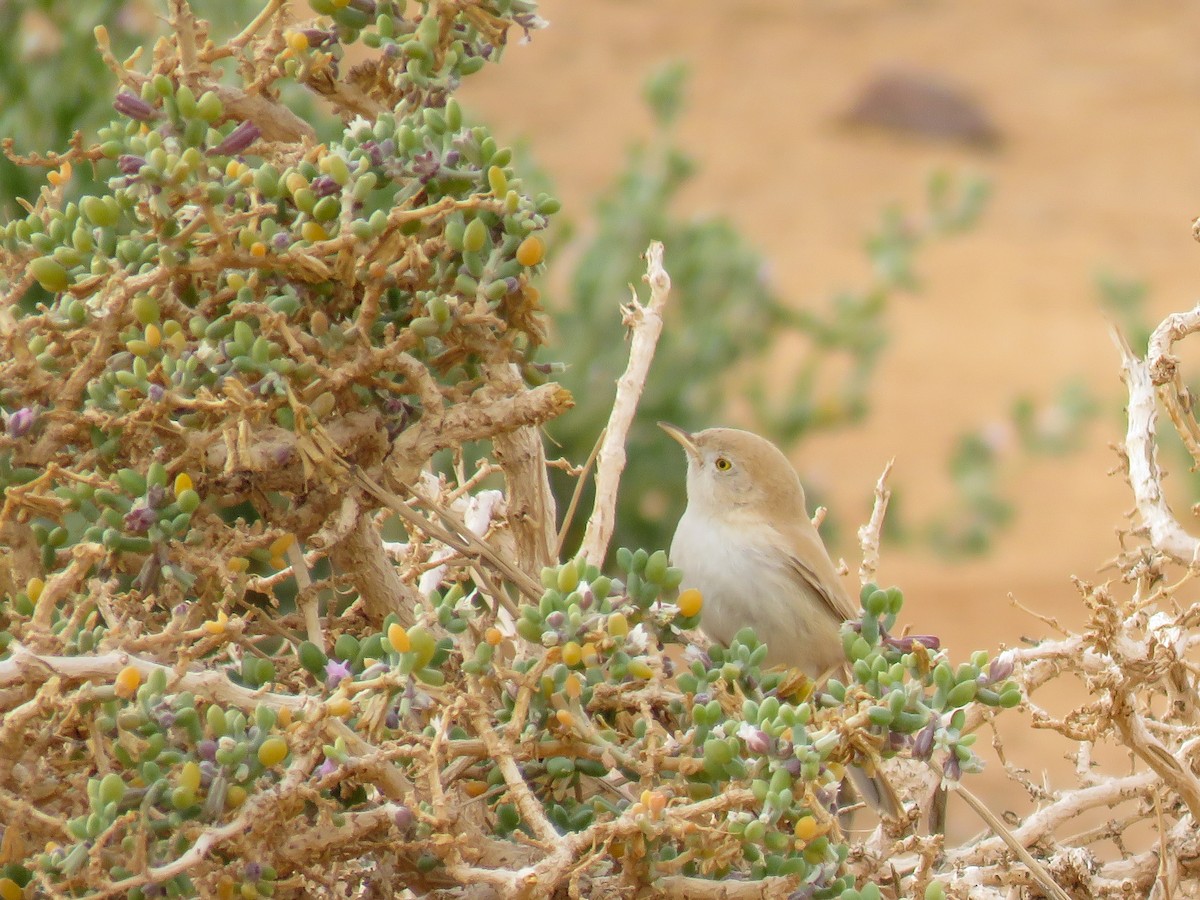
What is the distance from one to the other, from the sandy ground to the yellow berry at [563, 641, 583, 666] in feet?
30.5

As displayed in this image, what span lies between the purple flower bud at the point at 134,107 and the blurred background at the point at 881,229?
1.45 metres

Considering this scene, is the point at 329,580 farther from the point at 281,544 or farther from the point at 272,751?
the point at 272,751

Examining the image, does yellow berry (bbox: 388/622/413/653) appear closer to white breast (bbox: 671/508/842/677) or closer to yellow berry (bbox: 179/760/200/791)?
yellow berry (bbox: 179/760/200/791)

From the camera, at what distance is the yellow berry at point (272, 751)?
1.51 m

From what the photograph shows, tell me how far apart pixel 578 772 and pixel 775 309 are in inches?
240

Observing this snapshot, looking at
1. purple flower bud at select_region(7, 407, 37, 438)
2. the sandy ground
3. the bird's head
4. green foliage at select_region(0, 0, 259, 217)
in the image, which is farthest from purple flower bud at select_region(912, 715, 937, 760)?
the sandy ground

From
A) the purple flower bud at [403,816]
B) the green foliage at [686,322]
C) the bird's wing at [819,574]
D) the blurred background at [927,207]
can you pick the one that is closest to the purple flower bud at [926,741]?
the purple flower bud at [403,816]

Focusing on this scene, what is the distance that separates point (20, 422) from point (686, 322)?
5.78 meters

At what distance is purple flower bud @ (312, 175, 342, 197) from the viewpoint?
5.88 feet

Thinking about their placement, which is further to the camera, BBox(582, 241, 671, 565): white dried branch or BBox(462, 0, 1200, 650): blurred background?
BBox(462, 0, 1200, 650): blurred background

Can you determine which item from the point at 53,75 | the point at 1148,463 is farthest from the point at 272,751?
the point at 53,75

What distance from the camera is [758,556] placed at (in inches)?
140

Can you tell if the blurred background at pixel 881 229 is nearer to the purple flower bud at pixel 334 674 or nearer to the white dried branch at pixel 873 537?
the white dried branch at pixel 873 537

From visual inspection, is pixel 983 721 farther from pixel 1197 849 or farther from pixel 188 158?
pixel 188 158
